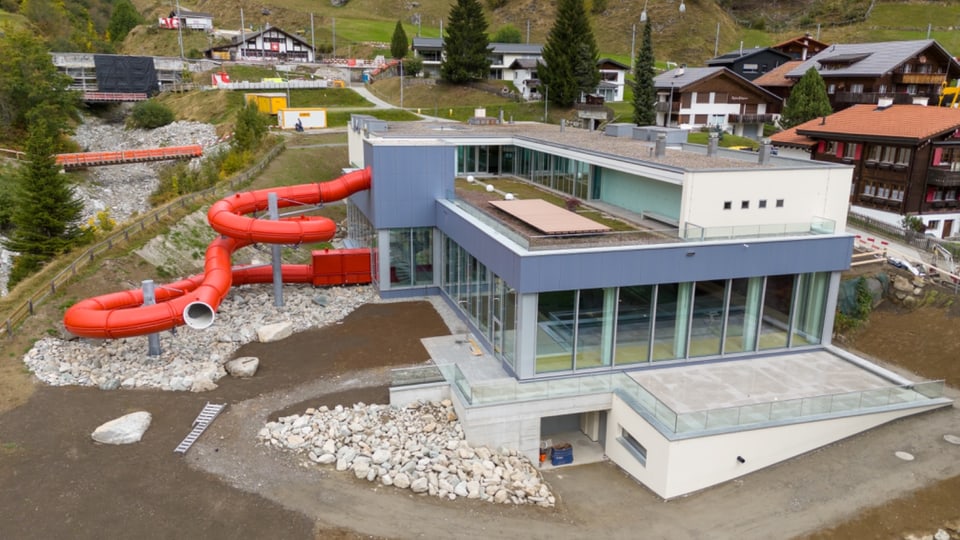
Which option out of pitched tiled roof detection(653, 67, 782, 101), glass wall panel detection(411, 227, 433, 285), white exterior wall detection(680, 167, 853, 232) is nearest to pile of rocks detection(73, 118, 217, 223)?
glass wall panel detection(411, 227, 433, 285)

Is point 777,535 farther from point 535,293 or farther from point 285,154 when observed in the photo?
point 285,154

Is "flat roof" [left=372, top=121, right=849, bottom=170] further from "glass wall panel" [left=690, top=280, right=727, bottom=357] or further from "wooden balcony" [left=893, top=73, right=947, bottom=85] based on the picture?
"wooden balcony" [left=893, top=73, right=947, bottom=85]

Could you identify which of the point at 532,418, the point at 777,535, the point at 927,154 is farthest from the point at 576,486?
the point at 927,154

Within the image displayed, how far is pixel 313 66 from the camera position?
91.9 meters

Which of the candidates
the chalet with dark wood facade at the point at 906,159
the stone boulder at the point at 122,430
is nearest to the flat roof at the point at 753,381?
the stone boulder at the point at 122,430

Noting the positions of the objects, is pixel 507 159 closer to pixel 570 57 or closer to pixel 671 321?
pixel 671 321

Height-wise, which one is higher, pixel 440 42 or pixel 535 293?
pixel 440 42

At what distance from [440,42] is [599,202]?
66.6 meters

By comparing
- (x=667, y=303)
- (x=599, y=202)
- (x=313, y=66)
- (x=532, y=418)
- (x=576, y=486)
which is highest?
(x=313, y=66)

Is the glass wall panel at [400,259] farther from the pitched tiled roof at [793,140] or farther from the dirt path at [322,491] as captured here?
the pitched tiled roof at [793,140]

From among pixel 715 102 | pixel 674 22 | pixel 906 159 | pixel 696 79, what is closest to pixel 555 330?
pixel 906 159

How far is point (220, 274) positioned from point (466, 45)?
5431cm

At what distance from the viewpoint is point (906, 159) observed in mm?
39094

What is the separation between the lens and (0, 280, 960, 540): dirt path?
15.3 metres
